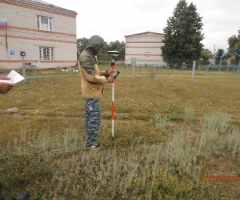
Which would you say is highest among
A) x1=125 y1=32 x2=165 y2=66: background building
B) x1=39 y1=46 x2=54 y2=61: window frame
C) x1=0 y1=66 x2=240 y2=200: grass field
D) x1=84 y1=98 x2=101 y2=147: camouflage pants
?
x1=125 y1=32 x2=165 y2=66: background building

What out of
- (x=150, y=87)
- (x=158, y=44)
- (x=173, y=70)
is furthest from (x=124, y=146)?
(x=158, y=44)

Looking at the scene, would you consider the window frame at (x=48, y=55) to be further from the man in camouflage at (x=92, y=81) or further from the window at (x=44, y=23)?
the man in camouflage at (x=92, y=81)

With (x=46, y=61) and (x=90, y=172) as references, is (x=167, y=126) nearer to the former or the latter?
(x=90, y=172)

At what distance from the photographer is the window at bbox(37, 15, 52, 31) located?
1990cm

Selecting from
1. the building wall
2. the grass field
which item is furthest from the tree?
the grass field

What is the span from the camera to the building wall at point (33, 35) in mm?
17391

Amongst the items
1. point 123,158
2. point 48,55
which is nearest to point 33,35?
point 48,55

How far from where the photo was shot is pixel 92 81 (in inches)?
120

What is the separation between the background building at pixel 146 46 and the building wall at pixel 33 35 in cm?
1556

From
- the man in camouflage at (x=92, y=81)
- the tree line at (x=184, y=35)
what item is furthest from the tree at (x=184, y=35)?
Result: the man in camouflage at (x=92, y=81)

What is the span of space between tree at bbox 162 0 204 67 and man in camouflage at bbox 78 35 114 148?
27954mm

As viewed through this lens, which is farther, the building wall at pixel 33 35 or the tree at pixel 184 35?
the tree at pixel 184 35

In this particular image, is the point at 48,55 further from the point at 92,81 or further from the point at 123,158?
the point at 123,158

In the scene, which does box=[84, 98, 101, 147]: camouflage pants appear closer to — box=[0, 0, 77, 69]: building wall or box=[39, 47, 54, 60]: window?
box=[0, 0, 77, 69]: building wall
